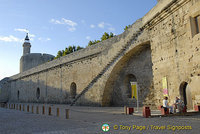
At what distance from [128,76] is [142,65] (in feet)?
5.74

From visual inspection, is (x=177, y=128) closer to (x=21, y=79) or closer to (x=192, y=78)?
(x=192, y=78)

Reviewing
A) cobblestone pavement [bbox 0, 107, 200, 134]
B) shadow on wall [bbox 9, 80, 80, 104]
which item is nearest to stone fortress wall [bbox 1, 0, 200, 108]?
shadow on wall [bbox 9, 80, 80, 104]

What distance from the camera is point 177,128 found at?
485cm

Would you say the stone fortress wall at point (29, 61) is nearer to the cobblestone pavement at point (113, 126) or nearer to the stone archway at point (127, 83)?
the stone archway at point (127, 83)

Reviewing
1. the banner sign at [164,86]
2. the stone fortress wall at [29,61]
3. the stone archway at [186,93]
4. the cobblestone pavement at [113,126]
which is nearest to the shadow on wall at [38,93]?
the stone fortress wall at [29,61]

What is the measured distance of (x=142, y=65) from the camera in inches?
498

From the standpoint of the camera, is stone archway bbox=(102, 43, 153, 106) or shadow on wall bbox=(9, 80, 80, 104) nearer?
stone archway bbox=(102, 43, 153, 106)

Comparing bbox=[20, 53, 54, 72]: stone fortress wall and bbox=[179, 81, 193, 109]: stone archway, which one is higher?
bbox=[20, 53, 54, 72]: stone fortress wall

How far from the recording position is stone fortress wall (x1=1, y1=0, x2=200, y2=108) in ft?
26.6

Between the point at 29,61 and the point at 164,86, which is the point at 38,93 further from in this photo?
the point at 164,86

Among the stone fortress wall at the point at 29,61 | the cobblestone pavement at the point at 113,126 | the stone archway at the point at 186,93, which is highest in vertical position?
the stone fortress wall at the point at 29,61

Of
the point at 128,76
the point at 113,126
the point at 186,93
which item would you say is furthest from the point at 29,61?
the point at 113,126

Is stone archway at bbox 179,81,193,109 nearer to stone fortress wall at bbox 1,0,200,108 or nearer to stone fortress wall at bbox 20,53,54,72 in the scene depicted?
stone fortress wall at bbox 1,0,200,108

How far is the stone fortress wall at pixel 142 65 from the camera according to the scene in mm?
8094
